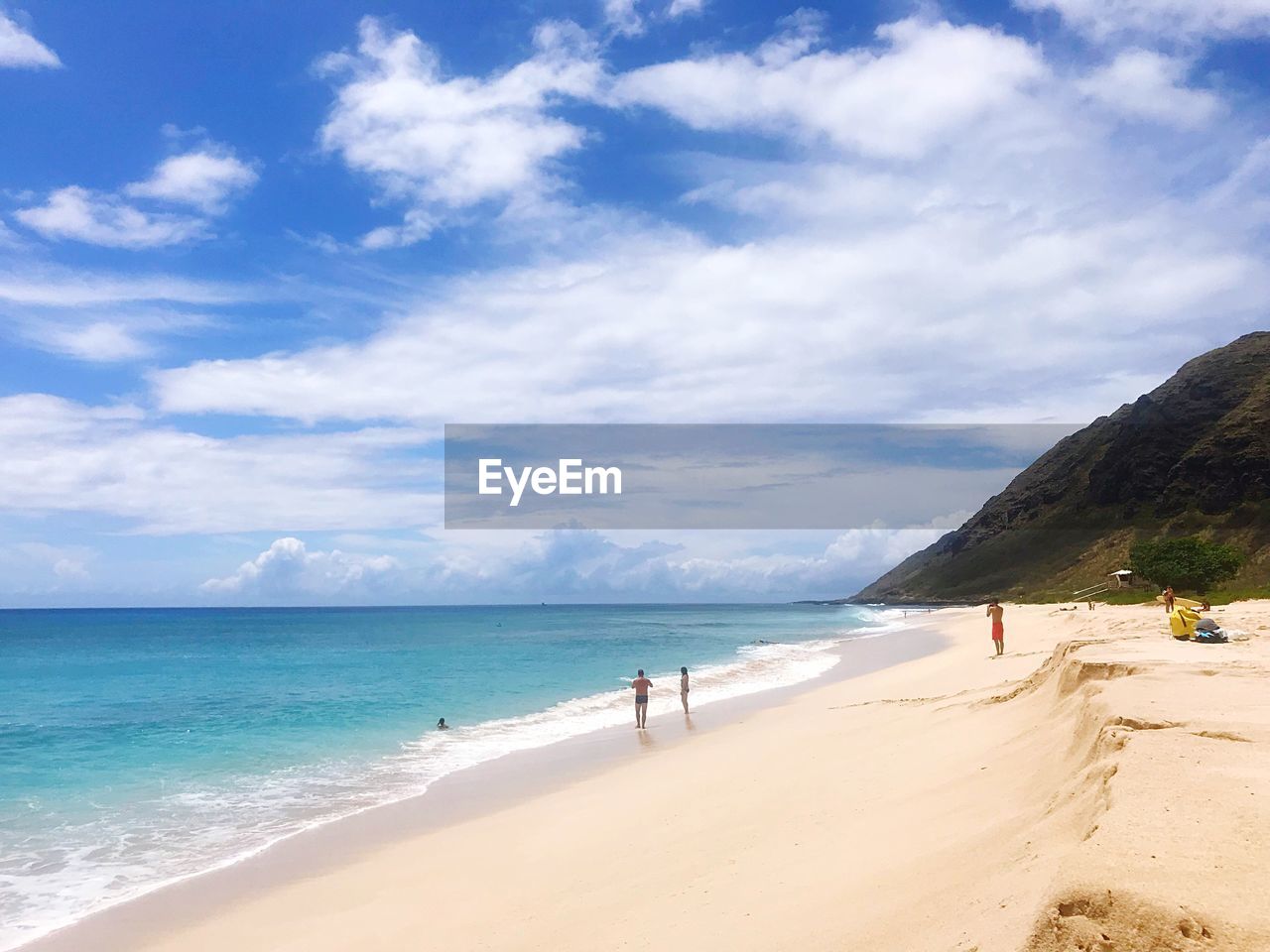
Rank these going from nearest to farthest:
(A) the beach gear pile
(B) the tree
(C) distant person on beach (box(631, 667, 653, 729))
A: 1. (A) the beach gear pile
2. (C) distant person on beach (box(631, 667, 653, 729))
3. (B) the tree

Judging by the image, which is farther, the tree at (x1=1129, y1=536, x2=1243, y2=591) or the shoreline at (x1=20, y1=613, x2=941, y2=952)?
the tree at (x1=1129, y1=536, x2=1243, y2=591)

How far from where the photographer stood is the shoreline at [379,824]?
10172 millimetres

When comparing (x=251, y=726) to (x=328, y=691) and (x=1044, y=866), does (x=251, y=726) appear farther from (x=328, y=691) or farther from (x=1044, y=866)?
(x=1044, y=866)

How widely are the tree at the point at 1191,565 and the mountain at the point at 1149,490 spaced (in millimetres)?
46448

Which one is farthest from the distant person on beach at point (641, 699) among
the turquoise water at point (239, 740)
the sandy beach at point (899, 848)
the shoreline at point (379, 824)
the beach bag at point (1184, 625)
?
the beach bag at point (1184, 625)

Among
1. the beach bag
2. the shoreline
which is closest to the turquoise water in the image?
the shoreline

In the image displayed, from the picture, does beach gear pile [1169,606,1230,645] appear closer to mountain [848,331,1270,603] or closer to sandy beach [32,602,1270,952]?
sandy beach [32,602,1270,952]

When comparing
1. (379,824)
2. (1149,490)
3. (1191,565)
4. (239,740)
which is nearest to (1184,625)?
(379,824)

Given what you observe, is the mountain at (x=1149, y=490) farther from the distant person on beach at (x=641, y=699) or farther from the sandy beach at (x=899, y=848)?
the sandy beach at (x=899, y=848)

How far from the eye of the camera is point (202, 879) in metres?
→ 11.6

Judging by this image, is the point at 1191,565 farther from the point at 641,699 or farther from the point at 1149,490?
the point at 1149,490

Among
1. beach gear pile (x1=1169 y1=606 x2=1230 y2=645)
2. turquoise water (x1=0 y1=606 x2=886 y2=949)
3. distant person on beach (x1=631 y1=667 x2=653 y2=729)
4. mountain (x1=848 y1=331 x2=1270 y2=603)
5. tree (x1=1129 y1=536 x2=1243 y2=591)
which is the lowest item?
turquoise water (x1=0 y1=606 x2=886 y2=949)

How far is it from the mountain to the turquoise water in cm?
7939

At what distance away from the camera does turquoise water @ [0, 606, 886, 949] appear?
43.0ft
